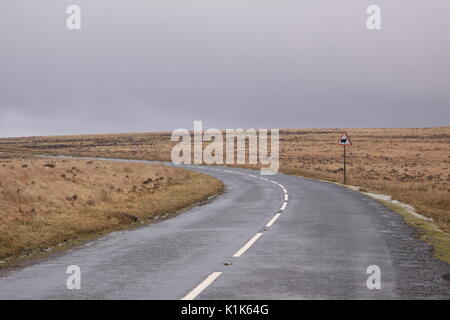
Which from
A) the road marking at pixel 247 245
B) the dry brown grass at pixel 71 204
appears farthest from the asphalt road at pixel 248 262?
the dry brown grass at pixel 71 204

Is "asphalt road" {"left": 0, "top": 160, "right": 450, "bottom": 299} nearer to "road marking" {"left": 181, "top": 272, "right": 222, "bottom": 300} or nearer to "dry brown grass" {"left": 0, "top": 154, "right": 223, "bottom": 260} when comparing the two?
"road marking" {"left": 181, "top": 272, "right": 222, "bottom": 300}

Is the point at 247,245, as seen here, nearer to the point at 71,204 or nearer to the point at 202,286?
the point at 202,286

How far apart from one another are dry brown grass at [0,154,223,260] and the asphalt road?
1.22 metres

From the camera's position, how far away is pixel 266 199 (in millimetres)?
23188

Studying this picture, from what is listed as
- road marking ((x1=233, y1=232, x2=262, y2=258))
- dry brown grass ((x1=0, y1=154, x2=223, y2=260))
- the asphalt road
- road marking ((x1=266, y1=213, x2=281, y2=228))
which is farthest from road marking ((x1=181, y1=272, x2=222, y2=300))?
road marking ((x1=266, y1=213, x2=281, y2=228))

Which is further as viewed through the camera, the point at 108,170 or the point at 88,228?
the point at 108,170

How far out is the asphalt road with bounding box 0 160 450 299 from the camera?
7348 mm

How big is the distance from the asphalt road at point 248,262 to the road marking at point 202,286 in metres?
0.02

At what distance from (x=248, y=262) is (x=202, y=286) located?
2.11 meters

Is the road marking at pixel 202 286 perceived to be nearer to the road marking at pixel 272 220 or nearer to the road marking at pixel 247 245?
the road marking at pixel 247 245

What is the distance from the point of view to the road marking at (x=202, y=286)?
23.1 ft

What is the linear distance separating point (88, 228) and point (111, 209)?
3.84 meters

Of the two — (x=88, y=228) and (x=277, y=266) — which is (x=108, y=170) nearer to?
(x=88, y=228)
